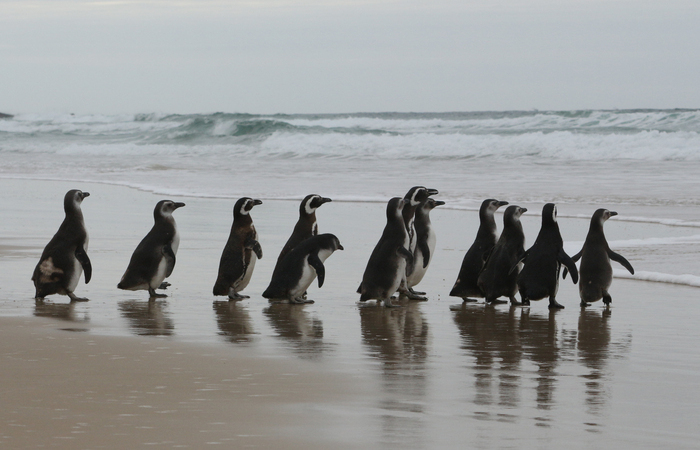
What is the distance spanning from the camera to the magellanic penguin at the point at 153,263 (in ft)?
23.8

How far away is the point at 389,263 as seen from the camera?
23.1 feet

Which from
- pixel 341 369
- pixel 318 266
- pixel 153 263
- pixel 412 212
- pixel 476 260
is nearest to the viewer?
pixel 341 369

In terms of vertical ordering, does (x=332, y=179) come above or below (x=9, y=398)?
above

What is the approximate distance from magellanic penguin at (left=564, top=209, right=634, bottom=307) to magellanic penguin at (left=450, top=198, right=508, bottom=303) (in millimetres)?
704

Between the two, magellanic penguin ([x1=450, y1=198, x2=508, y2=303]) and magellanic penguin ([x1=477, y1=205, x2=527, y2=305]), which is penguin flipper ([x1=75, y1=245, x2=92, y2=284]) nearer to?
magellanic penguin ([x1=450, y1=198, x2=508, y2=303])

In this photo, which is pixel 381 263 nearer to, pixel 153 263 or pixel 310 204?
pixel 310 204

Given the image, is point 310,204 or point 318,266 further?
point 310,204

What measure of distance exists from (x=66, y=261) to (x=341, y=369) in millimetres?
3249

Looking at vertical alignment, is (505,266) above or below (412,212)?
below

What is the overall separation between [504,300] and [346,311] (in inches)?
57.7

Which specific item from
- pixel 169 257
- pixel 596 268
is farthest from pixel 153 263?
pixel 596 268

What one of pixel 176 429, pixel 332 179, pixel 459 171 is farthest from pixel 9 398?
pixel 459 171

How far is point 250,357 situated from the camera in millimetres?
4914

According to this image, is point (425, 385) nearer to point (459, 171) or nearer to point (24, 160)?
point (459, 171)
